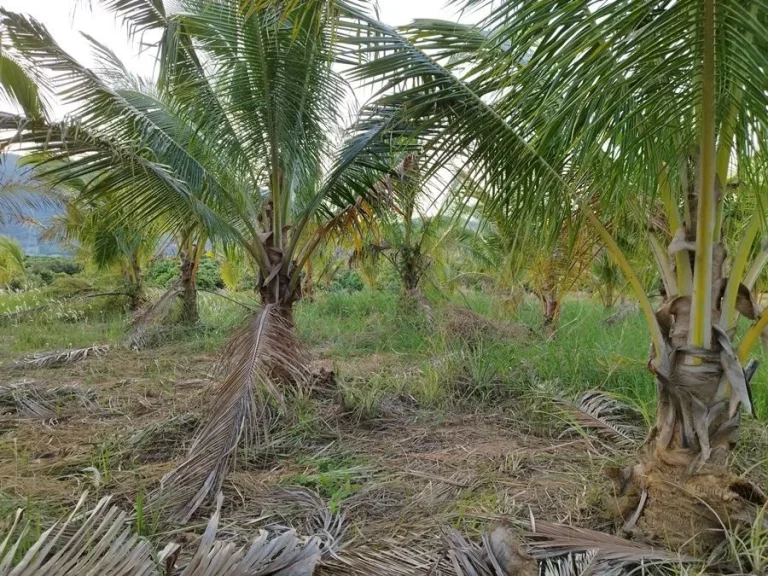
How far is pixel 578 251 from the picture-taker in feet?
11.2

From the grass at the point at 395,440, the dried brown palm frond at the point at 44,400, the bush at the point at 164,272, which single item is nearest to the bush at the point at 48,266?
the bush at the point at 164,272

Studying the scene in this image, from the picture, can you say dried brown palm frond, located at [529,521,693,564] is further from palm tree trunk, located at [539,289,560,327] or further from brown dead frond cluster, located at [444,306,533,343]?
palm tree trunk, located at [539,289,560,327]

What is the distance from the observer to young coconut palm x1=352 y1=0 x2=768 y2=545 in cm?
118

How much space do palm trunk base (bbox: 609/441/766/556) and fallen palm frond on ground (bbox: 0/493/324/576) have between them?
1191mm

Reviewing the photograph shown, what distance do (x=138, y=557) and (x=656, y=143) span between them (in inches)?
78.2

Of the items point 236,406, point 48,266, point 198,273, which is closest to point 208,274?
point 198,273

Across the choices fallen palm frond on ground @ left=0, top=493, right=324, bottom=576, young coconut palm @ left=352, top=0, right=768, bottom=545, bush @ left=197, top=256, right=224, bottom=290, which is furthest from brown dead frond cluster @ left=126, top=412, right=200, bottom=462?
bush @ left=197, top=256, right=224, bottom=290

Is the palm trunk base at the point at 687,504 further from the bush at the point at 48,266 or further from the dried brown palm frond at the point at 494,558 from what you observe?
the bush at the point at 48,266

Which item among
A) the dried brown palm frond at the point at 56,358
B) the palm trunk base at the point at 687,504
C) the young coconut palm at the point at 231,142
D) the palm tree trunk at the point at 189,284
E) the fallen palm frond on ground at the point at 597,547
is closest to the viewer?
the fallen palm frond on ground at the point at 597,547

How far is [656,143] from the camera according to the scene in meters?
1.66

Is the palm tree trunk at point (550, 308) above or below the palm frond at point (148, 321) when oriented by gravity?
above

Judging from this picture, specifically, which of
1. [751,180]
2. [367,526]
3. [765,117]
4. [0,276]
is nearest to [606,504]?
[367,526]

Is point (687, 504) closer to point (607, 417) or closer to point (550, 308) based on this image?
point (607, 417)

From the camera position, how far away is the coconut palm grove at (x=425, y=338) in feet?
4.66
